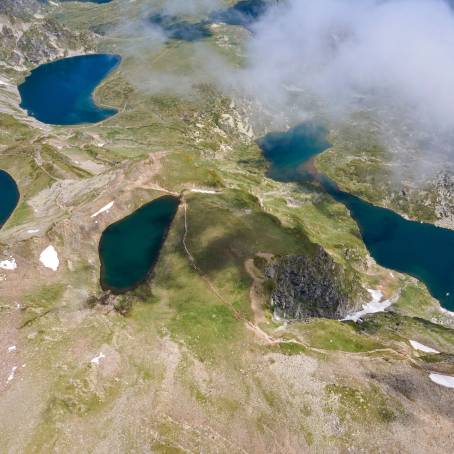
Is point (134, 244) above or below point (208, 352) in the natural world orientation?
below

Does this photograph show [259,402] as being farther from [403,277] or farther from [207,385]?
[403,277]

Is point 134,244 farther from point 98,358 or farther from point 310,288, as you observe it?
point 310,288

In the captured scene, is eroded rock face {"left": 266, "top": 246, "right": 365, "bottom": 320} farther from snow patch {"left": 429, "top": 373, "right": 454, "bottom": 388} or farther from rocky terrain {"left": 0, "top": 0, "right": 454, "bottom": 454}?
snow patch {"left": 429, "top": 373, "right": 454, "bottom": 388}

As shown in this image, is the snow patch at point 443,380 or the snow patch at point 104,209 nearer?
the snow patch at point 443,380

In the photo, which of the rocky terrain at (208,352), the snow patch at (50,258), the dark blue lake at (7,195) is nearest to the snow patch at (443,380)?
the rocky terrain at (208,352)

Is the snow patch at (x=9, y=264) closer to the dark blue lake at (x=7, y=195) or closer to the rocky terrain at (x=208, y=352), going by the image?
the rocky terrain at (x=208, y=352)

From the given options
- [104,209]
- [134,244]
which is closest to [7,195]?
[104,209]

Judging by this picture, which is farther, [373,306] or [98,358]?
[373,306]
